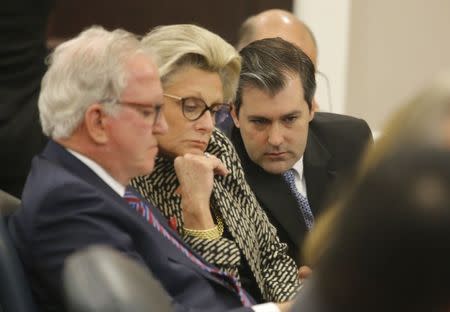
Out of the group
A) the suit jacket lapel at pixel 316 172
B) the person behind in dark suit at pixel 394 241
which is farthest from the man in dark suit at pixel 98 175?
the person behind in dark suit at pixel 394 241

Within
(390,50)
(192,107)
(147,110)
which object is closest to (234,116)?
(192,107)

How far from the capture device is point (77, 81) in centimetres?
183

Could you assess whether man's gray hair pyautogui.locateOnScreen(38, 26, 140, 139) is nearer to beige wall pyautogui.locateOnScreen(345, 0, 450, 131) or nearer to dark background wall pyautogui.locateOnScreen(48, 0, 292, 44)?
dark background wall pyautogui.locateOnScreen(48, 0, 292, 44)

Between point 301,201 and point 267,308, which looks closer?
point 267,308

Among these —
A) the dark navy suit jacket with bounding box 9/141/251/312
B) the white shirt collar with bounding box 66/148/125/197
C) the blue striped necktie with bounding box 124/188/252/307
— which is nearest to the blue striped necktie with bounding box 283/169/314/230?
the blue striped necktie with bounding box 124/188/252/307

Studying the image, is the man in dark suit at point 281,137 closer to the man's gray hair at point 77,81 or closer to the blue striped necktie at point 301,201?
the blue striped necktie at point 301,201

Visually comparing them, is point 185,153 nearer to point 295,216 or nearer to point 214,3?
point 295,216

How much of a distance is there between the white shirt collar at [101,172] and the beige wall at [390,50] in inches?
124

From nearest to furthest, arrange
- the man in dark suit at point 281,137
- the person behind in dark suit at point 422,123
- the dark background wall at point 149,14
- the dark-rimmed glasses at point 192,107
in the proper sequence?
1. the person behind in dark suit at point 422,123
2. the dark-rimmed glasses at point 192,107
3. the man in dark suit at point 281,137
4. the dark background wall at point 149,14

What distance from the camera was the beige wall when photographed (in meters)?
4.92

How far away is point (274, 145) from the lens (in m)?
2.61

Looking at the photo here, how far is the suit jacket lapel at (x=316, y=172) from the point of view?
105 inches

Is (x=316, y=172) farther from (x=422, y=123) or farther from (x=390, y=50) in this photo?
(x=390, y=50)

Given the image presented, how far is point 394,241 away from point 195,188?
145cm
